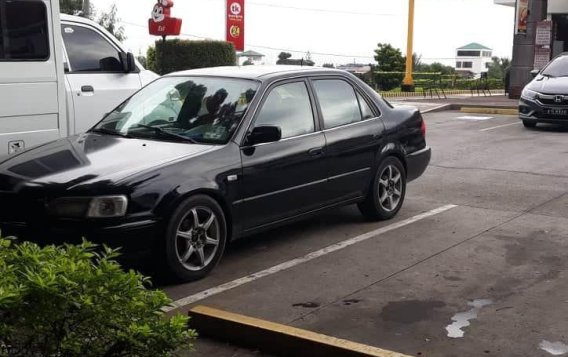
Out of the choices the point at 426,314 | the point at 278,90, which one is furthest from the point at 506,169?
the point at 426,314

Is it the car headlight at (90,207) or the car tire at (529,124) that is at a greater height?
the car headlight at (90,207)

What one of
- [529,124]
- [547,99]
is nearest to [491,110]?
[529,124]

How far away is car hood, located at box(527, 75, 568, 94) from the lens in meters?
14.3

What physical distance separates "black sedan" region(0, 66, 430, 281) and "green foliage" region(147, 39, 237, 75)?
14.1 metres

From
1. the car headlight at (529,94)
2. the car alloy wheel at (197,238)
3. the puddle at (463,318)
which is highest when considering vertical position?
the car headlight at (529,94)

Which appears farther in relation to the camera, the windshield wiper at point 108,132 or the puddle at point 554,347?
the windshield wiper at point 108,132

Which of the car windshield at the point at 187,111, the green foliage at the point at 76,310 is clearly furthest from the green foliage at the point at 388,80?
the green foliage at the point at 76,310

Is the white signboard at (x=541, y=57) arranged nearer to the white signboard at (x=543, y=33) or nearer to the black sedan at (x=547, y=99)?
the white signboard at (x=543, y=33)

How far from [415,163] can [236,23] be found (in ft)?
52.8

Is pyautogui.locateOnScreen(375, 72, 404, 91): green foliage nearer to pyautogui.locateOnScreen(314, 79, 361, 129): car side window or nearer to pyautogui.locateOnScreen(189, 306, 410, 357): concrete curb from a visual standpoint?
pyautogui.locateOnScreen(314, 79, 361, 129): car side window

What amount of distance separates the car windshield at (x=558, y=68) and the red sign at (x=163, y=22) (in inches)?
356

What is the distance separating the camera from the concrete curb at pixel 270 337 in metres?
4.00

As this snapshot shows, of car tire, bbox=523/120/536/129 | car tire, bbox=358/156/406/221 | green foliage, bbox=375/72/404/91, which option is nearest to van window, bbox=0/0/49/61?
car tire, bbox=358/156/406/221

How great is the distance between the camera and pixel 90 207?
489cm
